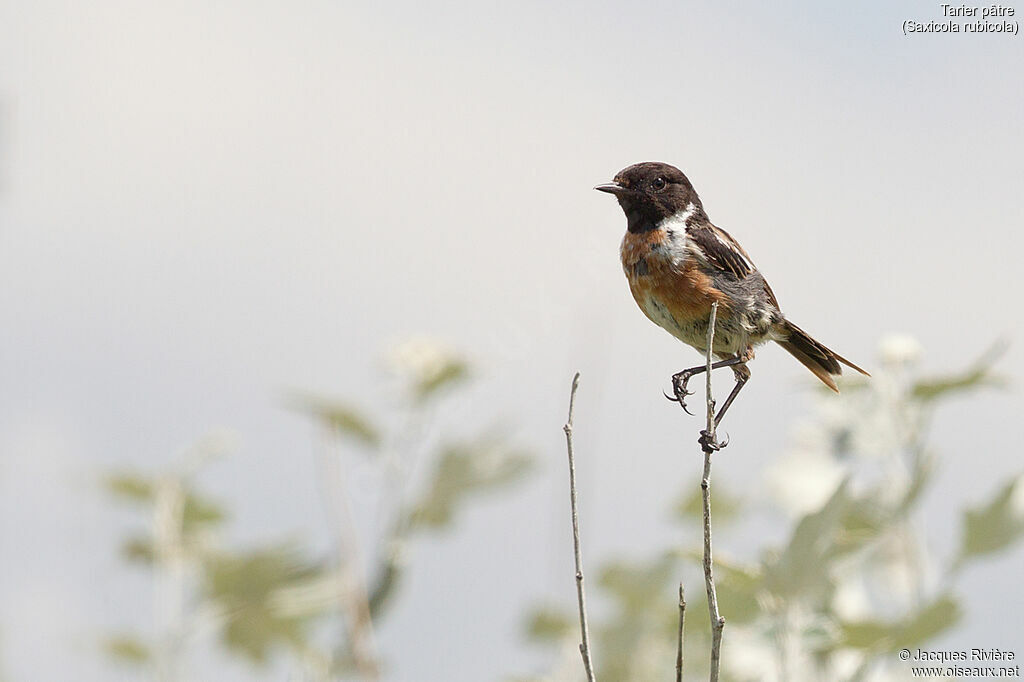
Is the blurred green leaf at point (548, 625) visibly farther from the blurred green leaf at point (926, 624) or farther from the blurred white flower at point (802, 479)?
the blurred green leaf at point (926, 624)

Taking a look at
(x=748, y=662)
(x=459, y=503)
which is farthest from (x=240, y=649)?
(x=748, y=662)

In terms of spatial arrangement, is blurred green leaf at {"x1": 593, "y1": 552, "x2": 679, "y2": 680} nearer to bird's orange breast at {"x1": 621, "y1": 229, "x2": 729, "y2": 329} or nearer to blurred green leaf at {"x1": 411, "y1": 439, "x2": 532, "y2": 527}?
blurred green leaf at {"x1": 411, "y1": 439, "x2": 532, "y2": 527}

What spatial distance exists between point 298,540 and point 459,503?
42 centimetres

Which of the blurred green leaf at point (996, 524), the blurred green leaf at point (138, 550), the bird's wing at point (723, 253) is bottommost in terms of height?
the blurred green leaf at point (996, 524)

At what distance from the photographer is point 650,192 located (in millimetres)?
3316

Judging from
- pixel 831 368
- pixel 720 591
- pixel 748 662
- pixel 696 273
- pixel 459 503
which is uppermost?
pixel 696 273

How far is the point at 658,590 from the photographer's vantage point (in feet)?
13.2

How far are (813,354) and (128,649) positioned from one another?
2.03 meters

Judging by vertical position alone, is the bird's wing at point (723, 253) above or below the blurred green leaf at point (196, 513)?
above

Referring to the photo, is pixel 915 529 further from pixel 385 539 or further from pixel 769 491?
pixel 385 539

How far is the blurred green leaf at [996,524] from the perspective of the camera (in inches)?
125

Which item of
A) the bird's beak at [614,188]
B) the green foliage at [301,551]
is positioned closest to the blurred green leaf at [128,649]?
the green foliage at [301,551]

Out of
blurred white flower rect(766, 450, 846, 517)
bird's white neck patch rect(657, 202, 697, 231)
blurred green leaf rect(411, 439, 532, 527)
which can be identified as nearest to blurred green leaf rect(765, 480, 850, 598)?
bird's white neck patch rect(657, 202, 697, 231)

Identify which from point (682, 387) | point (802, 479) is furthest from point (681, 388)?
point (802, 479)
